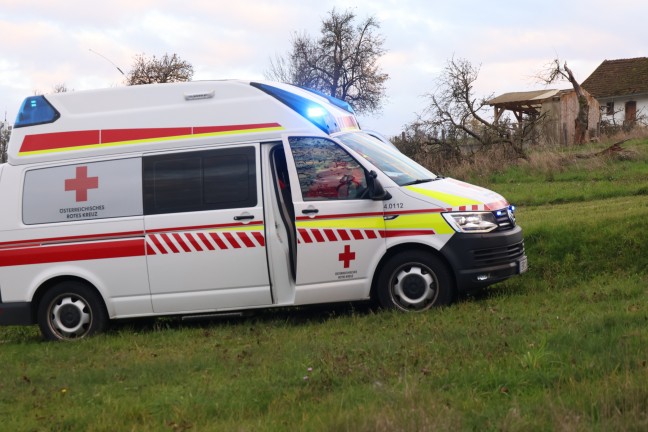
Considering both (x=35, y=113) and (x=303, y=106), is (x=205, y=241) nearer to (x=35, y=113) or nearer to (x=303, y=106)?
(x=303, y=106)

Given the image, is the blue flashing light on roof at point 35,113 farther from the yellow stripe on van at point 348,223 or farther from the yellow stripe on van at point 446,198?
the yellow stripe on van at point 446,198

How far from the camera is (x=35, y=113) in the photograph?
9.69m

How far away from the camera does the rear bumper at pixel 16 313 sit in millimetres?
9453

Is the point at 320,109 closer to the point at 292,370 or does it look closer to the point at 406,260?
the point at 406,260

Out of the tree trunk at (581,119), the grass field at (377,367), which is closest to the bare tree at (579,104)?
the tree trunk at (581,119)

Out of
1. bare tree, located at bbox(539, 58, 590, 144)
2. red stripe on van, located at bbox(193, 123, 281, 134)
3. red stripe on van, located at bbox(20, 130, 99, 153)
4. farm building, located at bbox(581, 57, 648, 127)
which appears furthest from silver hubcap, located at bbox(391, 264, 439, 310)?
farm building, located at bbox(581, 57, 648, 127)

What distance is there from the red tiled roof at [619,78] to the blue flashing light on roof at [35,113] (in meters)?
52.1

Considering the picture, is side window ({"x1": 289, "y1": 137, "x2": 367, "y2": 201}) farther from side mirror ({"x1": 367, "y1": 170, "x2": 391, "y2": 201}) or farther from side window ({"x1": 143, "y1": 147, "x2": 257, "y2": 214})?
side window ({"x1": 143, "y1": 147, "x2": 257, "y2": 214})

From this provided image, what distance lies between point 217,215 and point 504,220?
2.96 m

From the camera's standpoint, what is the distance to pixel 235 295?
9.02m

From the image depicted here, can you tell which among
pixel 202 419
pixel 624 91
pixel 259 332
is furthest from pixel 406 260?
pixel 624 91

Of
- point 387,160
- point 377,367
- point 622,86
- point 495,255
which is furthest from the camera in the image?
point 622,86

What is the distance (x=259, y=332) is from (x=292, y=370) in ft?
7.50

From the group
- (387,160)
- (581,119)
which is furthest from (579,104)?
(387,160)
